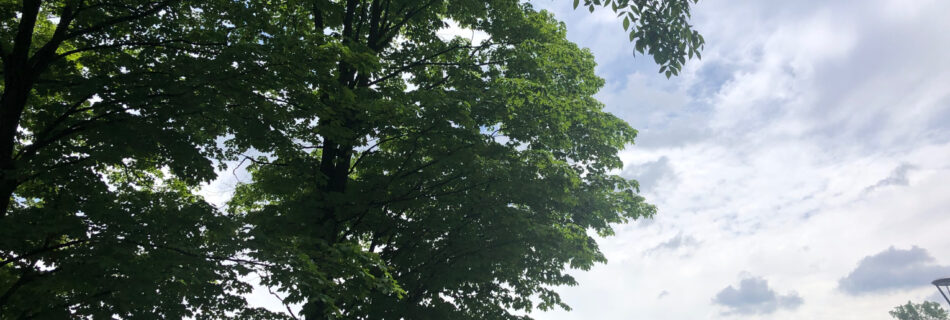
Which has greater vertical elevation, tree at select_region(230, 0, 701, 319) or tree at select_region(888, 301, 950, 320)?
tree at select_region(888, 301, 950, 320)

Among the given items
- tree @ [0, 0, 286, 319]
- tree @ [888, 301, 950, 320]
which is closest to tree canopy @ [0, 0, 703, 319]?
tree @ [0, 0, 286, 319]

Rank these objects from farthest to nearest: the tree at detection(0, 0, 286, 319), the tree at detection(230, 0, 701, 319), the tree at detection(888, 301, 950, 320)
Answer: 1. the tree at detection(888, 301, 950, 320)
2. the tree at detection(230, 0, 701, 319)
3. the tree at detection(0, 0, 286, 319)

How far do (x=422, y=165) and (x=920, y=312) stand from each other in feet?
334

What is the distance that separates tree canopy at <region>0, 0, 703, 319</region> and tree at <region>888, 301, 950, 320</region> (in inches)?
3608

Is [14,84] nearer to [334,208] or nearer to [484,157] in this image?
[334,208]

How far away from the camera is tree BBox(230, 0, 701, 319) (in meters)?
9.70

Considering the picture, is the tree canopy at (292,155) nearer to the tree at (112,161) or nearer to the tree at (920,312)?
the tree at (112,161)

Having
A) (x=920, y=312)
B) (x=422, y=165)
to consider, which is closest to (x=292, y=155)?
(x=422, y=165)

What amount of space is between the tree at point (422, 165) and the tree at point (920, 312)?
3622 inches

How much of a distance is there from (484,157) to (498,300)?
5640 mm

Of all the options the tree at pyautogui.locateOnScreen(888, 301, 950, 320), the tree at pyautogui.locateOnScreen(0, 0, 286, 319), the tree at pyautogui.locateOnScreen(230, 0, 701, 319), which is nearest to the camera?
the tree at pyautogui.locateOnScreen(0, 0, 286, 319)

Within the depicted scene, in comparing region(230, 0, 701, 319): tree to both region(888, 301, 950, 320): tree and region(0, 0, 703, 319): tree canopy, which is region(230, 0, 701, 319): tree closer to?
region(0, 0, 703, 319): tree canopy

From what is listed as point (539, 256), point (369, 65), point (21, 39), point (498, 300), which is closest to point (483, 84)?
point (369, 65)

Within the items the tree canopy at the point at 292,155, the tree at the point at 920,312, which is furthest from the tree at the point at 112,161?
the tree at the point at 920,312
